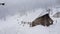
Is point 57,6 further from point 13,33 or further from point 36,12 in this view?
point 13,33

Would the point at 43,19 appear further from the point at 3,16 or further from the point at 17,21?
the point at 3,16

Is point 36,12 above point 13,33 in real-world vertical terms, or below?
above

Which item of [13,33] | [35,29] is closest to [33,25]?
[35,29]

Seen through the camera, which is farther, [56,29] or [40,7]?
[40,7]

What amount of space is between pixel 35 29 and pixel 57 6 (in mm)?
246

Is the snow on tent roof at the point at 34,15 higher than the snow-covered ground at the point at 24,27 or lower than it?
higher

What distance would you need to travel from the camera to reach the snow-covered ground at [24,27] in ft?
2.92

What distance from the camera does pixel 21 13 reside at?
969 millimetres

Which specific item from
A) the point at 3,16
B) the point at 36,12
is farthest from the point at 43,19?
the point at 3,16

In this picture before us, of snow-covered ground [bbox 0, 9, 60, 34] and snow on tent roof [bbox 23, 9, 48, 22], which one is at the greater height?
snow on tent roof [bbox 23, 9, 48, 22]

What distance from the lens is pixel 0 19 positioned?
958 mm

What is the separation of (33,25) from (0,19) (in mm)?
242

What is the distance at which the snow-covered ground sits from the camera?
0.89 m

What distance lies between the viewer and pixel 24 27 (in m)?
0.92
